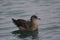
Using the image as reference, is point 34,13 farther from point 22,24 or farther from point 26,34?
point 26,34

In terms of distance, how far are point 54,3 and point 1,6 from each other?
2.80 m

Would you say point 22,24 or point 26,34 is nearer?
point 26,34

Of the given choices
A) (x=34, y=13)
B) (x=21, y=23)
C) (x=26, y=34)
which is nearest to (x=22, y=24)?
(x=21, y=23)

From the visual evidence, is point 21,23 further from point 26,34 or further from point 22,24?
point 26,34

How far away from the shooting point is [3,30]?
15.3 meters

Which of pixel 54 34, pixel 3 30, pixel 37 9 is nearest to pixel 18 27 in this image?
pixel 3 30

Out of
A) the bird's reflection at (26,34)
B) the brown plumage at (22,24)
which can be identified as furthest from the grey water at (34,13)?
the brown plumage at (22,24)

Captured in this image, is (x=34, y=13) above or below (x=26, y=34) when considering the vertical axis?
above

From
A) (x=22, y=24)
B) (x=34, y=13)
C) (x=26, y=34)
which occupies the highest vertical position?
(x=34, y=13)

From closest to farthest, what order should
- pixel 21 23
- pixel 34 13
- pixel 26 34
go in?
1. pixel 26 34
2. pixel 21 23
3. pixel 34 13

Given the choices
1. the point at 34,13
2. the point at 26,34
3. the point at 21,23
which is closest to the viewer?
the point at 26,34

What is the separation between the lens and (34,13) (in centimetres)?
1816

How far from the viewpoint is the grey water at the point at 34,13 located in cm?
1480

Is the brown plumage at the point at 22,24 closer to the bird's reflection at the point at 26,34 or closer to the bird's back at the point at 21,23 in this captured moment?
the bird's back at the point at 21,23
